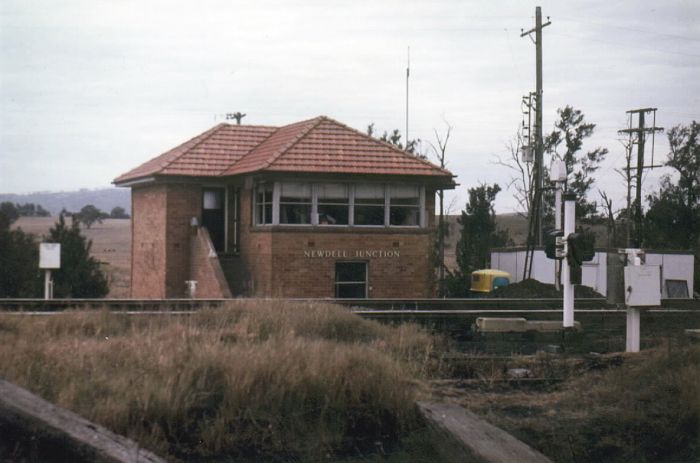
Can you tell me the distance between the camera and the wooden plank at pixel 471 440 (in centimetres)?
657

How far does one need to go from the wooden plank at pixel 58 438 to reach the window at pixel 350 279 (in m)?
21.5

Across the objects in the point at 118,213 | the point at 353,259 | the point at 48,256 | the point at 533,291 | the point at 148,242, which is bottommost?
the point at 533,291

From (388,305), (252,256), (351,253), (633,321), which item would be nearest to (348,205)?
(351,253)

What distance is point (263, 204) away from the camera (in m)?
28.1

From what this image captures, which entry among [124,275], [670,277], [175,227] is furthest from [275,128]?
[124,275]

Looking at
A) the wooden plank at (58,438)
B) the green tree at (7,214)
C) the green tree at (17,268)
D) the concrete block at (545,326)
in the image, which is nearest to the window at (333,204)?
the green tree at (17,268)

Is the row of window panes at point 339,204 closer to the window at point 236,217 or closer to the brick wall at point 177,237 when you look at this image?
the window at point 236,217

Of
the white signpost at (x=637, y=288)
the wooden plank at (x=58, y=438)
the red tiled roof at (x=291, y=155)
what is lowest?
the wooden plank at (x=58, y=438)

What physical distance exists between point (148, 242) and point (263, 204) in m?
5.30

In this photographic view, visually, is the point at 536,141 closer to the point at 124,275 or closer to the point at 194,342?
the point at 194,342

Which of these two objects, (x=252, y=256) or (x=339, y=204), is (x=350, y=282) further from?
(x=252, y=256)

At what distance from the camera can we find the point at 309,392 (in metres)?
7.67

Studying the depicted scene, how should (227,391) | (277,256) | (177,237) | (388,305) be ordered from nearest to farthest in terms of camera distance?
(227,391)
(388,305)
(277,256)
(177,237)

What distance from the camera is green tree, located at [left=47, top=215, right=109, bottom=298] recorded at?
32500 millimetres
